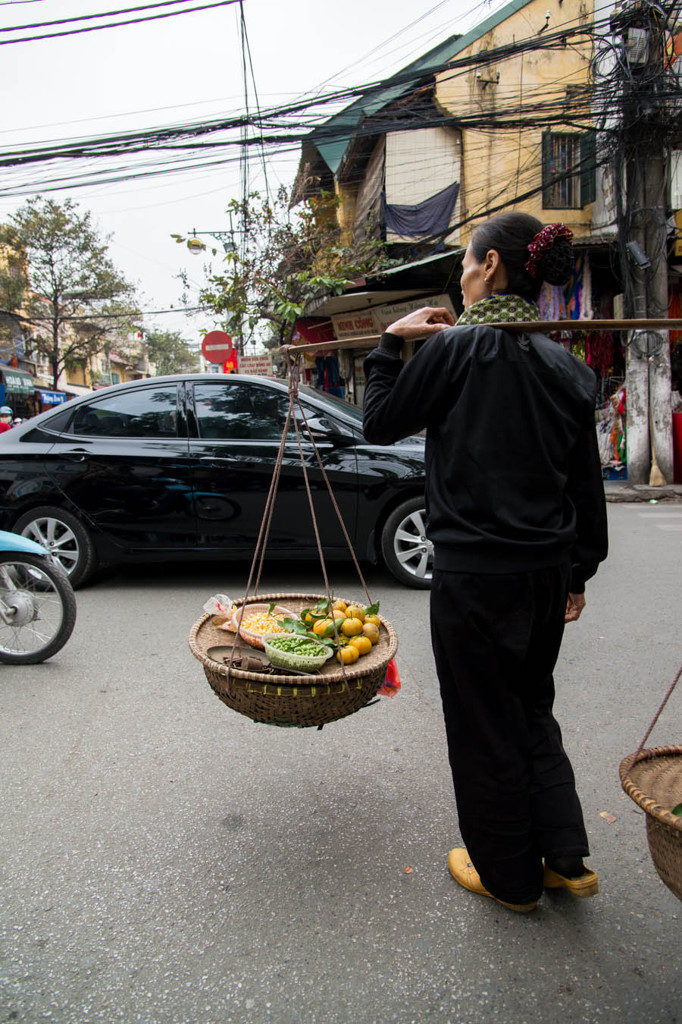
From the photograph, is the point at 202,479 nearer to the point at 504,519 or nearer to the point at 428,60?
the point at 504,519

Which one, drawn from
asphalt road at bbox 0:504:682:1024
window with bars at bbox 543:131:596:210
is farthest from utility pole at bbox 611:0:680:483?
asphalt road at bbox 0:504:682:1024

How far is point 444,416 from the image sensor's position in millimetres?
1737

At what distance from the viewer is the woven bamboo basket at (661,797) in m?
1.35

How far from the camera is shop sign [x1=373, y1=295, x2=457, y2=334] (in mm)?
12680

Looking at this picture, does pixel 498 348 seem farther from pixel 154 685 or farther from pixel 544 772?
pixel 154 685

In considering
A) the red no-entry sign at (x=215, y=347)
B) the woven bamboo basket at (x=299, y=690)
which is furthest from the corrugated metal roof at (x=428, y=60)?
the woven bamboo basket at (x=299, y=690)

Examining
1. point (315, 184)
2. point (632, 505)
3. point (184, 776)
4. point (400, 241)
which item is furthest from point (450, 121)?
point (184, 776)

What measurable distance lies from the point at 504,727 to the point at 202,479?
3744 mm

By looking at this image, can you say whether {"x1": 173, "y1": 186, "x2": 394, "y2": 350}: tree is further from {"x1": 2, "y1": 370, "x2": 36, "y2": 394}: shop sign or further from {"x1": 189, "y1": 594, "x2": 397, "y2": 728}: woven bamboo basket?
{"x1": 2, "y1": 370, "x2": 36, "y2": 394}: shop sign

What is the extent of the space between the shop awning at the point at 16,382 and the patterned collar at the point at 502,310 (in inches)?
1222

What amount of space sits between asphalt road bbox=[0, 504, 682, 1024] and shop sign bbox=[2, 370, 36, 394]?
29183 mm

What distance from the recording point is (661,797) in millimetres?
1581

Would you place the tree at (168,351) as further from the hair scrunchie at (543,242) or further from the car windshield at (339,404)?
the hair scrunchie at (543,242)

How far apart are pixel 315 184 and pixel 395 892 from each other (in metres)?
20.4
